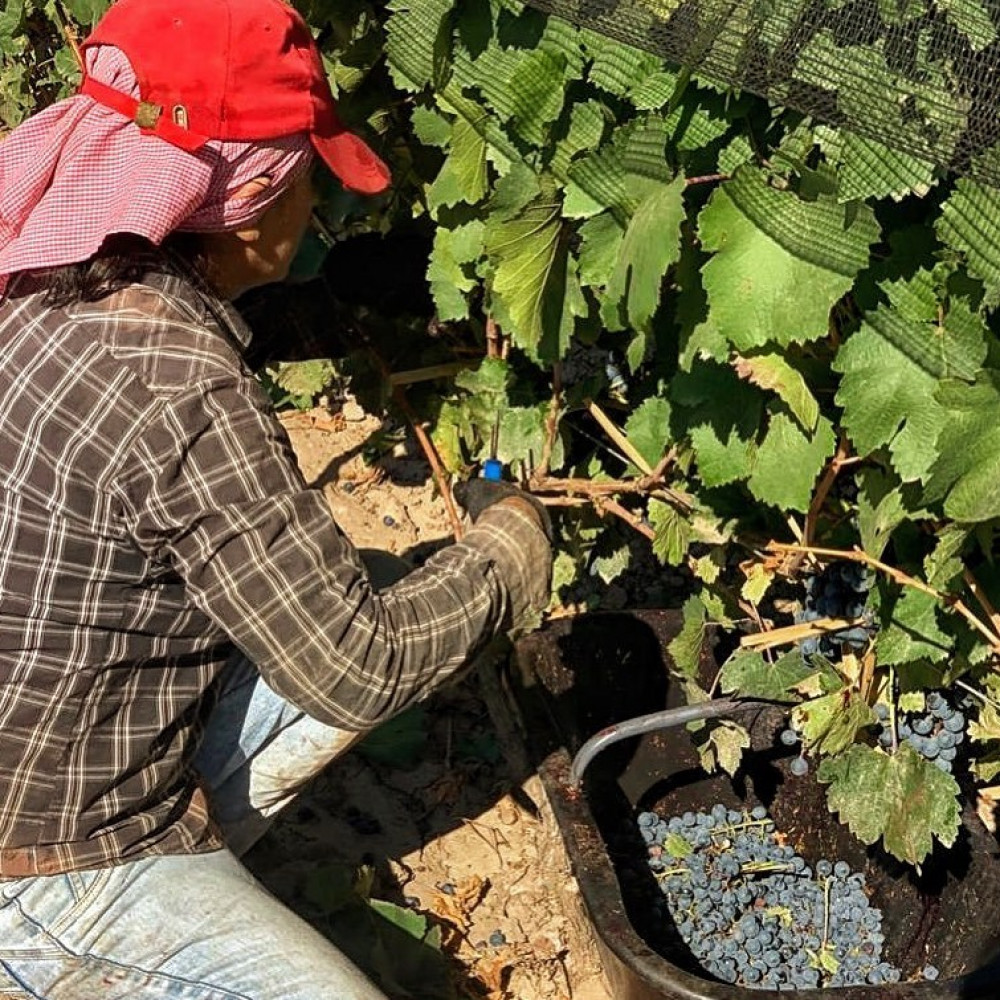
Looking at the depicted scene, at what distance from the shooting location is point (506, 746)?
372 cm

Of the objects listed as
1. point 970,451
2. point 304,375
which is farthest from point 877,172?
point 304,375

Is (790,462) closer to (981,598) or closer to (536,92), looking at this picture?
(981,598)

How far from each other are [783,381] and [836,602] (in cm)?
79

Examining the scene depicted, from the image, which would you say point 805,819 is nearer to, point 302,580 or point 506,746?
point 506,746

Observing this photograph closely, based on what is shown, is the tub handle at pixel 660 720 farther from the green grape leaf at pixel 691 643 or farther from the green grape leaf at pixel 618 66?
the green grape leaf at pixel 618 66

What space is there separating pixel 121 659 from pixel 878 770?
1.23m

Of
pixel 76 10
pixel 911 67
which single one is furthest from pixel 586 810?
pixel 76 10

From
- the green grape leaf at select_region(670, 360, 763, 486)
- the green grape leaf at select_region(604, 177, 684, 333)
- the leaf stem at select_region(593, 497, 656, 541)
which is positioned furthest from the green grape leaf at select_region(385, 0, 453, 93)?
the leaf stem at select_region(593, 497, 656, 541)

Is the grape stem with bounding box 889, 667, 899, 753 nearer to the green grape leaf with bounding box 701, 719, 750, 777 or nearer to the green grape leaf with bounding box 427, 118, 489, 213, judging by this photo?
the green grape leaf with bounding box 701, 719, 750, 777

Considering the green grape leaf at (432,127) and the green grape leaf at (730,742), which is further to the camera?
the green grape leaf at (730,742)

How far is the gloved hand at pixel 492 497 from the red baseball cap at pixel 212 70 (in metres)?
0.77

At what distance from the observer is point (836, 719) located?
2.68 metres

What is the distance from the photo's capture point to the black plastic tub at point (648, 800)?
275cm

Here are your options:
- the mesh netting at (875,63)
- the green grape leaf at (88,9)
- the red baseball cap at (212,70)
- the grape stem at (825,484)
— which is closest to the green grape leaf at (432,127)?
the red baseball cap at (212,70)
